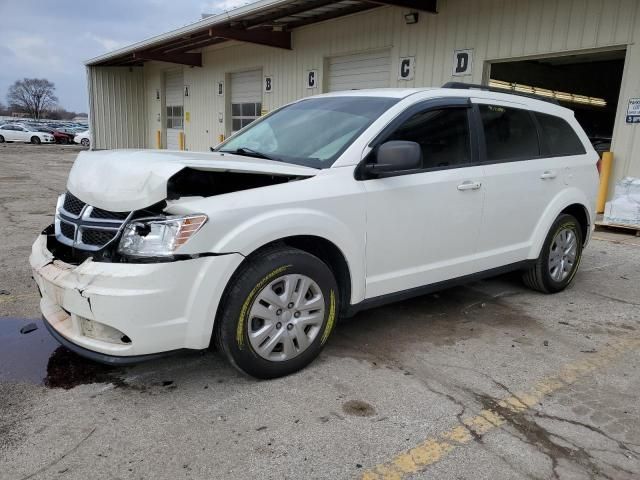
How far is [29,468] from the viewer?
7.88 feet

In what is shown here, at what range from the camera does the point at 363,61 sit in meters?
13.2

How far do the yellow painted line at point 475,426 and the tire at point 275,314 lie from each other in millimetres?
954

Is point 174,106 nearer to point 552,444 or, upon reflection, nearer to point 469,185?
point 469,185

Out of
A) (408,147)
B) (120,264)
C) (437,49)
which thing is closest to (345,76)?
(437,49)

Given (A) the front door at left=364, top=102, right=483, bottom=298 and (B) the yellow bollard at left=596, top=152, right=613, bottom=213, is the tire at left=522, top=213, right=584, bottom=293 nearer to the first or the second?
(A) the front door at left=364, top=102, right=483, bottom=298

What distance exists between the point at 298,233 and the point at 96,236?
44.6 inches

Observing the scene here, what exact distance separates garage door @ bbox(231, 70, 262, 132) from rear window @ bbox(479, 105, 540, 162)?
528 inches

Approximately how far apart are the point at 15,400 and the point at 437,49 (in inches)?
410

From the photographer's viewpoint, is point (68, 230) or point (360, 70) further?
point (360, 70)

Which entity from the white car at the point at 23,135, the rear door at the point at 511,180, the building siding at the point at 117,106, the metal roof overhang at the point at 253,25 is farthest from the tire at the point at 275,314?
the white car at the point at 23,135

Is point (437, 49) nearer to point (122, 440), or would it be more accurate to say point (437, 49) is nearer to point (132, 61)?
point (122, 440)

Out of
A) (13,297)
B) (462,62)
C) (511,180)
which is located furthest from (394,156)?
(462,62)

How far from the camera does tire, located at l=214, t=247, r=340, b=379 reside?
2.96 meters

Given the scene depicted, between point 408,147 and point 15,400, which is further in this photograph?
point 408,147
